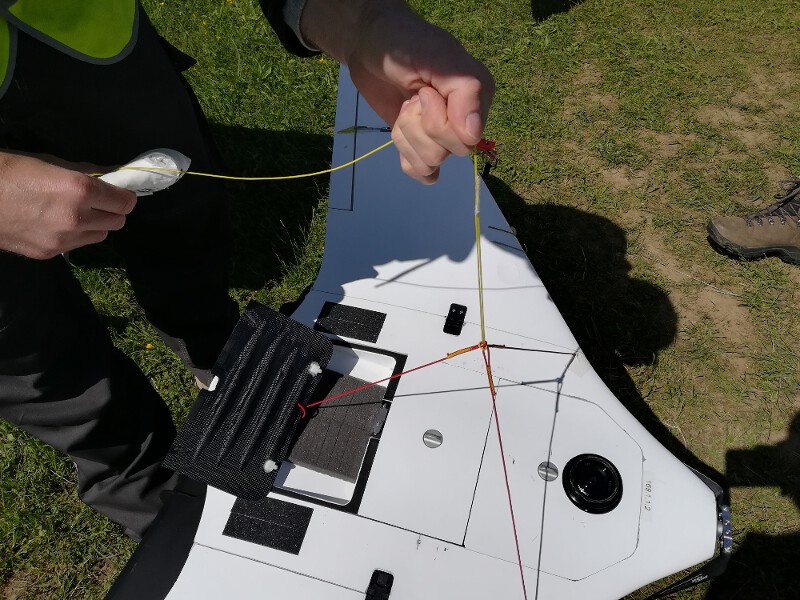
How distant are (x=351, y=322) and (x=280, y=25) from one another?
105 cm

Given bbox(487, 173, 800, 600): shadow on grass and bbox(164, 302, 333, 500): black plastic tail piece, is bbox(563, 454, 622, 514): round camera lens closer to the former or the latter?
bbox(164, 302, 333, 500): black plastic tail piece

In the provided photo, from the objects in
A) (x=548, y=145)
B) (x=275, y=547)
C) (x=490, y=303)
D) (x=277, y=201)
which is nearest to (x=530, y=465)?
(x=490, y=303)

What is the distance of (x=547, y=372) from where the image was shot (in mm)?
2045

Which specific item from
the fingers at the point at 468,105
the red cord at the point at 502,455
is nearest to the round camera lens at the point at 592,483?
the red cord at the point at 502,455

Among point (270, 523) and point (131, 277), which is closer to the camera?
point (270, 523)

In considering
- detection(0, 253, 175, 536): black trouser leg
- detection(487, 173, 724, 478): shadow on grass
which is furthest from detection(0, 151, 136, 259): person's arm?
detection(487, 173, 724, 478): shadow on grass

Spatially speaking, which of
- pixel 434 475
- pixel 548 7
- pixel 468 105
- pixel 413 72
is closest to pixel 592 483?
pixel 434 475

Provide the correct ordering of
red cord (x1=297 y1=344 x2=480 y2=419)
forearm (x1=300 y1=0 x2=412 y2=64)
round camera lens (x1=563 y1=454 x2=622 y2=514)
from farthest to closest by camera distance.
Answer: red cord (x1=297 y1=344 x2=480 y2=419) → round camera lens (x1=563 y1=454 x2=622 y2=514) → forearm (x1=300 y1=0 x2=412 y2=64)

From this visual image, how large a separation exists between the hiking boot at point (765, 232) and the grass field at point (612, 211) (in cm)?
10

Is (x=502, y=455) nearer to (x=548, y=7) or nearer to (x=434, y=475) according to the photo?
(x=434, y=475)

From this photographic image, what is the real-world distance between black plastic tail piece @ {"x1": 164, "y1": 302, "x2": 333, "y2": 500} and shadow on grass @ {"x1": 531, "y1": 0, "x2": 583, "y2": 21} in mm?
3648

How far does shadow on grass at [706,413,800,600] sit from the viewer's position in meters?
2.41

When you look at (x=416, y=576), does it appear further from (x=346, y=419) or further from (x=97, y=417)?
(x=97, y=417)

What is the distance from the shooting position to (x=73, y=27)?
1597 mm
